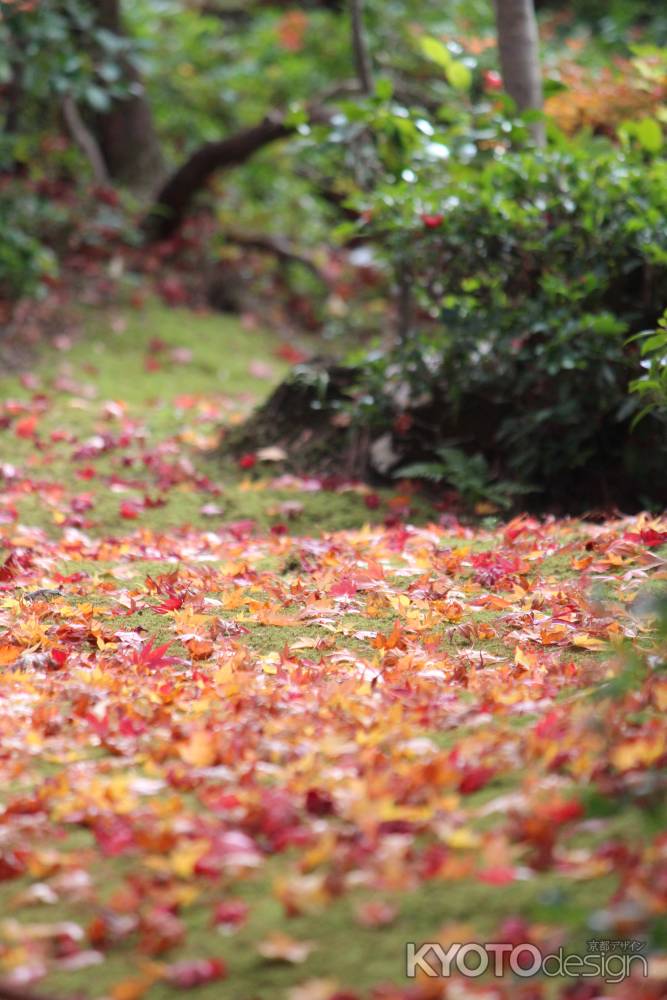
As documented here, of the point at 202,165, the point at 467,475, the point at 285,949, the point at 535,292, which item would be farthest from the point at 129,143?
the point at 285,949

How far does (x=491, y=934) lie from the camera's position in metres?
1.95

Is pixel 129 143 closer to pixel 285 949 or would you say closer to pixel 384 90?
pixel 384 90

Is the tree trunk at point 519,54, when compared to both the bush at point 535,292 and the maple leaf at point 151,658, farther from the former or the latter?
the maple leaf at point 151,658

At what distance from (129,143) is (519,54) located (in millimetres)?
5996

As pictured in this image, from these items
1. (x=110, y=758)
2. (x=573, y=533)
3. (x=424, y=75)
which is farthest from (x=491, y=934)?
(x=424, y=75)

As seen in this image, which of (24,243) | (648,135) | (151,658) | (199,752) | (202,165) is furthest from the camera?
(202,165)

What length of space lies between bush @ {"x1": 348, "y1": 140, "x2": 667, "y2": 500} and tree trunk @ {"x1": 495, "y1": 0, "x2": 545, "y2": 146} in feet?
2.17

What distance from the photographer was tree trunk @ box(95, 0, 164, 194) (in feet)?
37.1

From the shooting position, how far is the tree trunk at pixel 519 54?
638 centimetres

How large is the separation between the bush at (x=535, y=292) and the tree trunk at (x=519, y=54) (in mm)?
661

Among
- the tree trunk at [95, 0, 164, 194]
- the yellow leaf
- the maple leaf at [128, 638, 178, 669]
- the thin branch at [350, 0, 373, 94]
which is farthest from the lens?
the tree trunk at [95, 0, 164, 194]

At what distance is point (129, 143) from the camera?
37.3ft

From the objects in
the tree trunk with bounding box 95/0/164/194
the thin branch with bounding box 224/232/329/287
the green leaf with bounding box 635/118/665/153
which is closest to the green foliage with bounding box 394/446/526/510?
the green leaf with bounding box 635/118/665/153

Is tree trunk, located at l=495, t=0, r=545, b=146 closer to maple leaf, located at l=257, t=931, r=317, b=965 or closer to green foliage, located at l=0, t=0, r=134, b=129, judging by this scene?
green foliage, located at l=0, t=0, r=134, b=129
